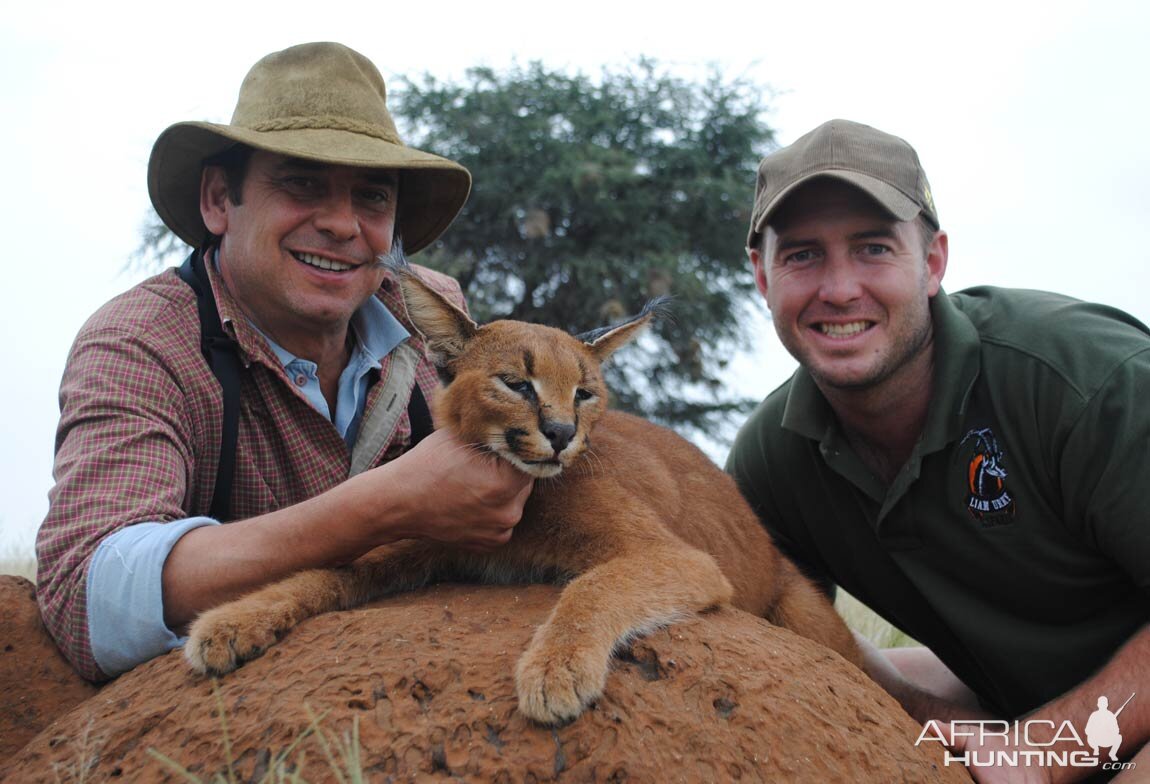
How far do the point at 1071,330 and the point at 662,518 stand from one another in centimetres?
226

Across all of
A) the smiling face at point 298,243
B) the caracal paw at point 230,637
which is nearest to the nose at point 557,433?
the caracal paw at point 230,637

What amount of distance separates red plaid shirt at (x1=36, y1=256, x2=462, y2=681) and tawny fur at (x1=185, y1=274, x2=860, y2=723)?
29.5 inches

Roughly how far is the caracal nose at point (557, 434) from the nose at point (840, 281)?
6.30 ft

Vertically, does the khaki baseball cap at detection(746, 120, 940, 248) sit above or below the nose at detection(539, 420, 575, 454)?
above

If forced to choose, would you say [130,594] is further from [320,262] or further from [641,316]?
[641,316]

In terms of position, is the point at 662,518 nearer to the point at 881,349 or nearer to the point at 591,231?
the point at 881,349

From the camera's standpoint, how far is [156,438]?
4559 millimetres

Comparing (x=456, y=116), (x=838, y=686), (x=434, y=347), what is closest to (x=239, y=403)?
(x=434, y=347)

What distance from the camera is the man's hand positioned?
13.7 ft

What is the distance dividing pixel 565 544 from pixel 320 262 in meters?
2.05

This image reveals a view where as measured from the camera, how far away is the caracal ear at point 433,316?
179 inches

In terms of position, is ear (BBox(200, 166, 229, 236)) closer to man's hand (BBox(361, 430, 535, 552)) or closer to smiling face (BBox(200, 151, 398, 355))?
smiling face (BBox(200, 151, 398, 355))

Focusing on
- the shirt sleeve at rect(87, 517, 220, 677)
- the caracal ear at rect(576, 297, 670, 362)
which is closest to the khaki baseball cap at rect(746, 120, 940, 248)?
the caracal ear at rect(576, 297, 670, 362)

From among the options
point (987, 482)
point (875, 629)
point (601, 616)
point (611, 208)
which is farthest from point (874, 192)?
point (611, 208)
